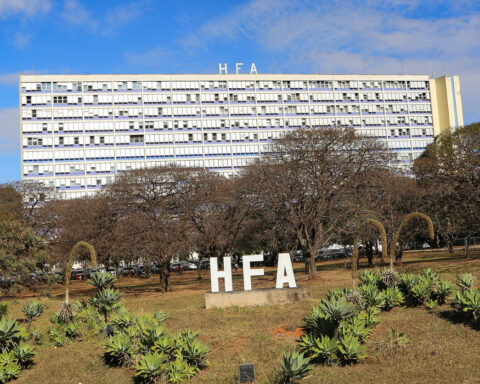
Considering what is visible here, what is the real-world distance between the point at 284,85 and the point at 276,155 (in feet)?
229

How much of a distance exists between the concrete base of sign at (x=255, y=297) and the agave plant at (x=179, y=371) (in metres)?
8.90

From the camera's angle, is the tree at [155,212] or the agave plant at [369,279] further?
the tree at [155,212]

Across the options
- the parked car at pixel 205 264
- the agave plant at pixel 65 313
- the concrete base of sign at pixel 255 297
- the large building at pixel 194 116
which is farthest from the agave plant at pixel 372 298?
the large building at pixel 194 116

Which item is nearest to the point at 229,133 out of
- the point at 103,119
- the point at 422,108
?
the point at 103,119

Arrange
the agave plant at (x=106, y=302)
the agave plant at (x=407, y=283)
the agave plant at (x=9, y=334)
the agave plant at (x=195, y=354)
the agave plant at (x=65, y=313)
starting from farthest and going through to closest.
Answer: the agave plant at (x=106, y=302) < the agave plant at (x=407, y=283) < the agave plant at (x=65, y=313) < the agave plant at (x=9, y=334) < the agave plant at (x=195, y=354)

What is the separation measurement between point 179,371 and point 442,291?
34.2 feet

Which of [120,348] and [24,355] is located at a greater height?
[120,348]

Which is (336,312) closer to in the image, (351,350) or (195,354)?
(351,350)

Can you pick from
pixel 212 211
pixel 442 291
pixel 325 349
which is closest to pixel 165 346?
pixel 325 349

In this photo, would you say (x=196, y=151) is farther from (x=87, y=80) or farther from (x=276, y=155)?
(x=276, y=155)

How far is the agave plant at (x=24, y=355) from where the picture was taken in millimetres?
16133

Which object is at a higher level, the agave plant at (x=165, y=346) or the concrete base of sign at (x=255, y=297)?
the concrete base of sign at (x=255, y=297)

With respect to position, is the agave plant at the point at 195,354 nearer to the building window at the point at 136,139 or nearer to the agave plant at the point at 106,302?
the agave plant at the point at 106,302

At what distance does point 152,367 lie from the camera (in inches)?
536
